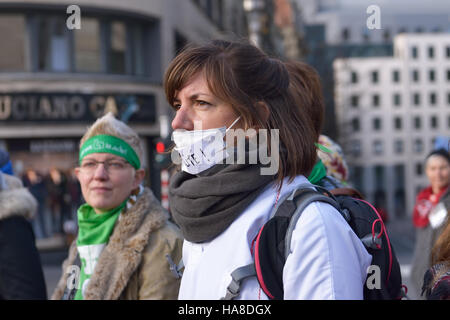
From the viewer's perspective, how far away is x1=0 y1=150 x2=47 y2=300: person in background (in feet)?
9.58

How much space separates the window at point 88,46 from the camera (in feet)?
60.5

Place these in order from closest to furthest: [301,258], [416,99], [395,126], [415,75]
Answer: [301,258], [415,75], [416,99], [395,126]

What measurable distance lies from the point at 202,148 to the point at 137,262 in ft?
4.08

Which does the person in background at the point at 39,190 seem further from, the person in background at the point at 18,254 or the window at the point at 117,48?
the person in background at the point at 18,254

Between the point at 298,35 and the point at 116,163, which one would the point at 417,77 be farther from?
the point at 116,163

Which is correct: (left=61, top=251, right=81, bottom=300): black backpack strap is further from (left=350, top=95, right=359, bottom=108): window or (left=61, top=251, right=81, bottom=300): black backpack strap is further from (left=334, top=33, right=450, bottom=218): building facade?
(left=334, top=33, right=450, bottom=218): building facade

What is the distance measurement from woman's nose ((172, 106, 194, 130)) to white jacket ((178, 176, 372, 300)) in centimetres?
32

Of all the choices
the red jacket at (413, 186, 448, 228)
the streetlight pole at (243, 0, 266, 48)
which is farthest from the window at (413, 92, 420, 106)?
the red jacket at (413, 186, 448, 228)

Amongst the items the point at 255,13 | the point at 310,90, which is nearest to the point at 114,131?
the point at 310,90

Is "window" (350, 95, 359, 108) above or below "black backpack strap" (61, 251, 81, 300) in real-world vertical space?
above

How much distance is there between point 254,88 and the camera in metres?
2.03

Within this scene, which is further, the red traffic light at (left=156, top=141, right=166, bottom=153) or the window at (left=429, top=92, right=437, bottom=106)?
the window at (left=429, top=92, right=437, bottom=106)

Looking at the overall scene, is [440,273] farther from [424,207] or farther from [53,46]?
[53,46]
